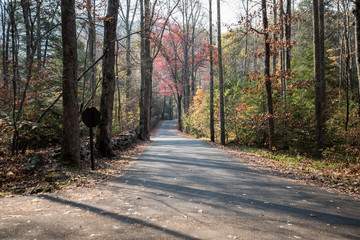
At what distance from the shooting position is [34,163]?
293 inches

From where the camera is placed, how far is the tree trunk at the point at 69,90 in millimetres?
7793

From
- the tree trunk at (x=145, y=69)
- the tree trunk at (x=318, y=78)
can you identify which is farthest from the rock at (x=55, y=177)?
the tree trunk at (x=145, y=69)

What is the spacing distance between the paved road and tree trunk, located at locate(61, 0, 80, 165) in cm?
224

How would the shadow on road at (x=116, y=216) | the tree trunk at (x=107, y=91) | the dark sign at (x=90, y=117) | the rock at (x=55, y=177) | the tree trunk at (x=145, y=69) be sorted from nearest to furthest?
the shadow on road at (x=116, y=216) < the rock at (x=55, y=177) < the dark sign at (x=90, y=117) < the tree trunk at (x=107, y=91) < the tree trunk at (x=145, y=69)

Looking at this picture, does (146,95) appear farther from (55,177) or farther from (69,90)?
(55,177)

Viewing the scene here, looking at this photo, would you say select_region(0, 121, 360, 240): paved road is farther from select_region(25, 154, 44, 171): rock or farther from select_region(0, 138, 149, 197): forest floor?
select_region(25, 154, 44, 171): rock

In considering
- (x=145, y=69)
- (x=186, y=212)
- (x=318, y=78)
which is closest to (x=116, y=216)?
(x=186, y=212)

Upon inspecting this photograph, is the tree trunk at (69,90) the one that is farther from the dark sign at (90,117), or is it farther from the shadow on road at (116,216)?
the shadow on road at (116,216)

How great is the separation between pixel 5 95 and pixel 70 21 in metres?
7.76

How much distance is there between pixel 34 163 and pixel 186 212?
5586 millimetres

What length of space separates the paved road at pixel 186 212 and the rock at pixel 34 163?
2.25 metres

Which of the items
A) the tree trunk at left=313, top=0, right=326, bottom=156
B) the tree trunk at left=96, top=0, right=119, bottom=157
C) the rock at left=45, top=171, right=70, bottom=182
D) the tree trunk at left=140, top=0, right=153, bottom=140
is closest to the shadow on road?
the rock at left=45, top=171, right=70, bottom=182

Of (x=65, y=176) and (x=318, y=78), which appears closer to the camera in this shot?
(x=65, y=176)

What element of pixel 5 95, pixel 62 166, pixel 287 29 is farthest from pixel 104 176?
pixel 287 29
